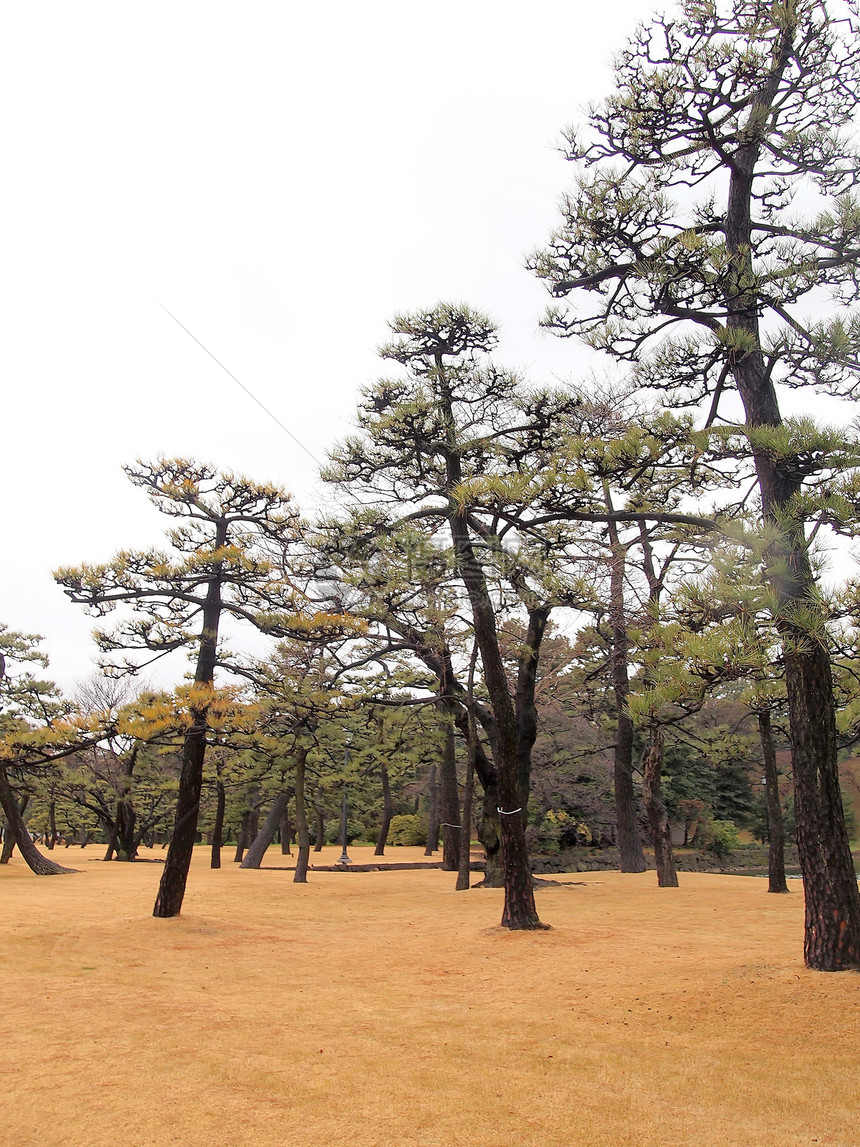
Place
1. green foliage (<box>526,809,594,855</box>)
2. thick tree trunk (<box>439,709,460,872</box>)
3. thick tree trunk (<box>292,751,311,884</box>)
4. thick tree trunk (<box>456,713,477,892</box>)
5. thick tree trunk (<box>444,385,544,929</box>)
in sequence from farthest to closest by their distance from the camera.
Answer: green foliage (<box>526,809,594,855</box>) < thick tree trunk (<box>439,709,460,872</box>) < thick tree trunk (<box>292,751,311,884</box>) < thick tree trunk (<box>456,713,477,892</box>) < thick tree trunk (<box>444,385,544,929</box>)

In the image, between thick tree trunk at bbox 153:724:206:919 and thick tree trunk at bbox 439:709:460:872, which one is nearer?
thick tree trunk at bbox 153:724:206:919

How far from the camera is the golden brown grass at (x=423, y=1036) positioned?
138 inches

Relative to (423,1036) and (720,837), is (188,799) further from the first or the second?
(720,837)

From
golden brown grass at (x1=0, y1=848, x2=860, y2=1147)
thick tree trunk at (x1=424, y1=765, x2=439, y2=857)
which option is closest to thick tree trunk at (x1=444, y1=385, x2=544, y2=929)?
golden brown grass at (x1=0, y1=848, x2=860, y2=1147)

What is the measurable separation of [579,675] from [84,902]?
31.3 ft

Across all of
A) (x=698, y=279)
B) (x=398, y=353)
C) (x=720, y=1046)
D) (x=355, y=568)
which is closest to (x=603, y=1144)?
(x=720, y=1046)

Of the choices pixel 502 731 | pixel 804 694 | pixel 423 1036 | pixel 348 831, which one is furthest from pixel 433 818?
pixel 423 1036

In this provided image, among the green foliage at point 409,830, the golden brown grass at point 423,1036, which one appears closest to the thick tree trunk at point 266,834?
the golden brown grass at point 423,1036

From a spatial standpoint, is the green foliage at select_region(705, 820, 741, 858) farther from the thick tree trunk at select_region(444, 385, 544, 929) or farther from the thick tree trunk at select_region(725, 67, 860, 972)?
the thick tree trunk at select_region(725, 67, 860, 972)

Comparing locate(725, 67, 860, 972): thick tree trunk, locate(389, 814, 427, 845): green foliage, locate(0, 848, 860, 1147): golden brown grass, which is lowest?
locate(0, 848, 860, 1147): golden brown grass

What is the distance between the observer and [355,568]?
9.56m

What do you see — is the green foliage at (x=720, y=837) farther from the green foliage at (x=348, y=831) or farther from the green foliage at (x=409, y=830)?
the green foliage at (x=348, y=831)

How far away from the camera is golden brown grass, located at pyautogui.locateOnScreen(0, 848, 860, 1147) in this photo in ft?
11.5

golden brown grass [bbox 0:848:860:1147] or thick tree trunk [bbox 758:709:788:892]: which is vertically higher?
thick tree trunk [bbox 758:709:788:892]
